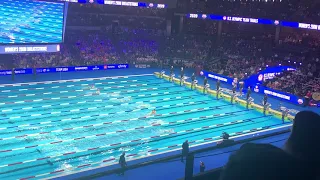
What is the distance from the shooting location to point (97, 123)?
18453 mm

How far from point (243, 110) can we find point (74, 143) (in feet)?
37.8

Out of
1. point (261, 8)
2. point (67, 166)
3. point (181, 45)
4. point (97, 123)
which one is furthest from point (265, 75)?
point (67, 166)

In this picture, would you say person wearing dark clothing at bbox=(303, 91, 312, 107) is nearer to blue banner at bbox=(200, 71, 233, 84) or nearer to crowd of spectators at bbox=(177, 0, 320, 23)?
blue banner at bbox=(200, 71, 233, 84)

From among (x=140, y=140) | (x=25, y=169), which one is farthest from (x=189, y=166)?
(x=140, y=140)

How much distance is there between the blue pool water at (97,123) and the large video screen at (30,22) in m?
4.00

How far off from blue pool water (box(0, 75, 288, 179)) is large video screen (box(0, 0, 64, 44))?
158 inches

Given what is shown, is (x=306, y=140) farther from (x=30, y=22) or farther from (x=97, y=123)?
(x=30, y=22)

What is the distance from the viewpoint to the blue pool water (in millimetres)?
14023

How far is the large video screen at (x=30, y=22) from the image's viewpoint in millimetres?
27406

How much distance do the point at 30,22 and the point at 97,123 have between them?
47.5ft

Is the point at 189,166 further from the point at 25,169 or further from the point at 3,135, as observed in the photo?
the point at 3,135

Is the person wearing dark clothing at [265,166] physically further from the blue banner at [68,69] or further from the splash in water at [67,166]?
the blue banner at [68,69]

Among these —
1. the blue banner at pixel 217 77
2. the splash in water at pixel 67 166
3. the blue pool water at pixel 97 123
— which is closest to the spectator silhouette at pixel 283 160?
the blue pool water at pixel 97 123

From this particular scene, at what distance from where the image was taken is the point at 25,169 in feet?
42.1
